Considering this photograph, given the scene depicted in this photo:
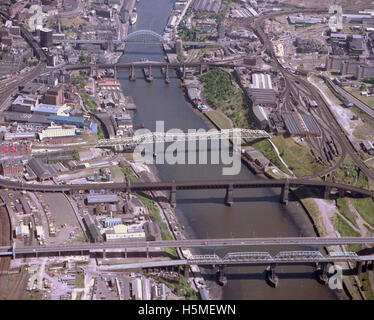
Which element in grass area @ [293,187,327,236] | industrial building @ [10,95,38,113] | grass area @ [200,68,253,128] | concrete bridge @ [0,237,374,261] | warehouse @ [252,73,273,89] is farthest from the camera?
warehouse @ [252,73,273,89]

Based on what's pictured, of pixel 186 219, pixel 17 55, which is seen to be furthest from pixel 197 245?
pixel 17 55

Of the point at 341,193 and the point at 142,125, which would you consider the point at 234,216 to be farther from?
the point at 142,125

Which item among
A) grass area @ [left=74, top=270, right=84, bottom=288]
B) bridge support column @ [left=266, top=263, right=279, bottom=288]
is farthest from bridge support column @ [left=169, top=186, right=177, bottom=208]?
grass area @ [left=74, top=270, right=84, bottom=288]

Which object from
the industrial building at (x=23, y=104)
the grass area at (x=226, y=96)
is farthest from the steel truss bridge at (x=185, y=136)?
the industrial building at (x=23, y=104)

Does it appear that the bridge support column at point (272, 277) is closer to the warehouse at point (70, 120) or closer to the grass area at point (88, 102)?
the warehouse at point (70, 120)

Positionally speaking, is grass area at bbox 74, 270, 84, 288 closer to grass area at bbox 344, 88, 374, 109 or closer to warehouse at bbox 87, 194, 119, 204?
warehouse at bbox 87, 194, 119, 204

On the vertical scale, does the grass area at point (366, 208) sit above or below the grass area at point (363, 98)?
below

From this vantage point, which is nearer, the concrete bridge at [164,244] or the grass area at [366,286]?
the concrete bridge at [164,244]
